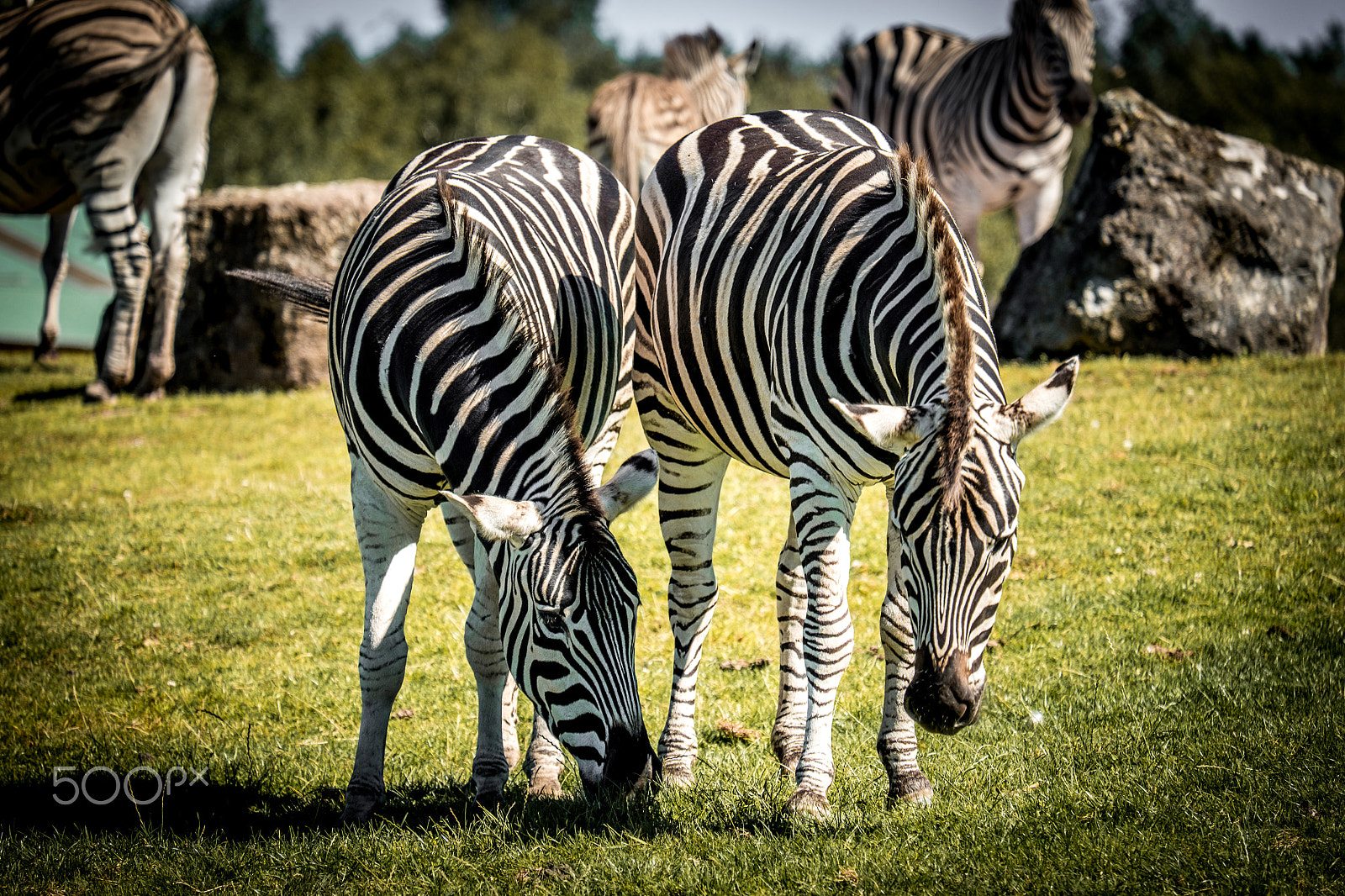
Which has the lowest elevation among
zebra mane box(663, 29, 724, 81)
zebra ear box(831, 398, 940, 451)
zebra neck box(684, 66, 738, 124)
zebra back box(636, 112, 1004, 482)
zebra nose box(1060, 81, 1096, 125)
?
zebra ear box(831, 398, 940, 451)

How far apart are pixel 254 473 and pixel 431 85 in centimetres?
4117

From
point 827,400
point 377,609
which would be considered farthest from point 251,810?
point 827,400

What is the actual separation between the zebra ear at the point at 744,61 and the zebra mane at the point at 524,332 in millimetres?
14677

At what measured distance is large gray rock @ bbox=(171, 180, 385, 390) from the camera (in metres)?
12.5

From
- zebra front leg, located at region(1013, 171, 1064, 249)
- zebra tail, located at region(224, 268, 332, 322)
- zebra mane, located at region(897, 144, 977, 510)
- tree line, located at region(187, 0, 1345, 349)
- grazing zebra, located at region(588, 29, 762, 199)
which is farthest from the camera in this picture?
tree line, located at region(187, 0, 1345, 349)

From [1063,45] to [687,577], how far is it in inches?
389

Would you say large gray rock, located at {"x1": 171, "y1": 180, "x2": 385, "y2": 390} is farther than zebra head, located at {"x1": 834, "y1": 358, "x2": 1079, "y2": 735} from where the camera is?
Yes

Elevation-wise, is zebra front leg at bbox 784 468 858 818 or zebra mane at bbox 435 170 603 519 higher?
zebra mane at bbox 435 170 603 519

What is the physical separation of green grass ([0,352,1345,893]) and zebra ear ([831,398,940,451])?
1.49 m

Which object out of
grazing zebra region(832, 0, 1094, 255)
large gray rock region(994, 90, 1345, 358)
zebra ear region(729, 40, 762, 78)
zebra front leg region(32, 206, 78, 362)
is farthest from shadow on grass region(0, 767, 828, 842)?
zebra ear region(729, 40, 762, 78)

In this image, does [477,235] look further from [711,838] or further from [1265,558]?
[1265,558]

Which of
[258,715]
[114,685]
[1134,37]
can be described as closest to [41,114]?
[114,685]

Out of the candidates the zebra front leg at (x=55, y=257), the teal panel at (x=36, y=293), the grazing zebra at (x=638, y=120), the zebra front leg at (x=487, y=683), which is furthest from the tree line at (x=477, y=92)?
the zebra front leg at (x=487, y=683)

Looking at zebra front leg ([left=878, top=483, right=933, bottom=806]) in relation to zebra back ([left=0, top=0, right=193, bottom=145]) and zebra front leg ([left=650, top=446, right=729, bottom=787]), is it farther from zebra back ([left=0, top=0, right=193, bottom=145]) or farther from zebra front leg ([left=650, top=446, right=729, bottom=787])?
zebra back ([left=0, top=0, right=193, bottom=145])
